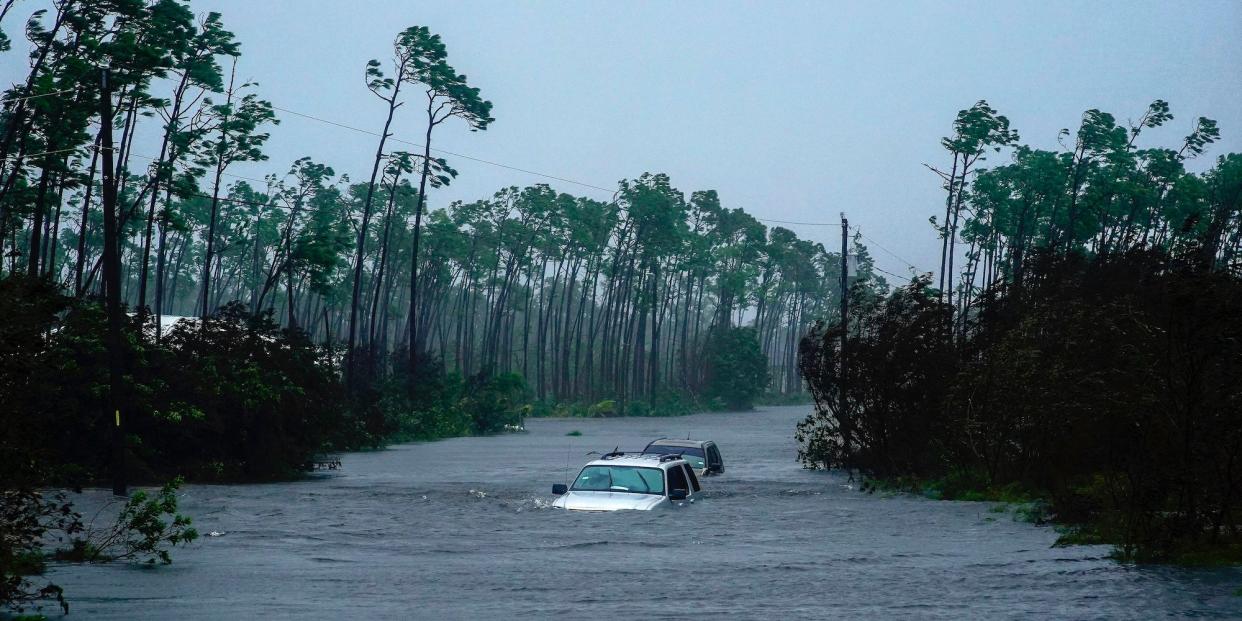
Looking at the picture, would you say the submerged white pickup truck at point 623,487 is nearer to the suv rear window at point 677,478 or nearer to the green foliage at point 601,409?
the suv rear window at point 677,478

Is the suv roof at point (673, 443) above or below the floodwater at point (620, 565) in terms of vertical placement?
above

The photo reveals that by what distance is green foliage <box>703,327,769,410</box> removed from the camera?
393 ft

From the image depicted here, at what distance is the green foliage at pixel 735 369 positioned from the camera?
11988 cm

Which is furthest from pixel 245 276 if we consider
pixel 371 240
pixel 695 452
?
pixel 695 452

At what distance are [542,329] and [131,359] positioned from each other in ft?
245

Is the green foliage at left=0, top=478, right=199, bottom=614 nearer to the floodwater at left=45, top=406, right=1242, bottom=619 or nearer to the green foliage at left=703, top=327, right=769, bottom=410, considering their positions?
the floodwater at left=45, top=406, right=1242, bottom=619

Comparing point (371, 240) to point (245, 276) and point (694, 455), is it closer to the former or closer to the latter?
point (245, 276)

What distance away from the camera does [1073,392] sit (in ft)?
65.8

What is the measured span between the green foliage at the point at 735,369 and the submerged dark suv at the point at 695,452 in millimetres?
85393

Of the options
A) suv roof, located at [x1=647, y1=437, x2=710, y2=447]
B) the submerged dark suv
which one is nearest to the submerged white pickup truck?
the submerged dark suv

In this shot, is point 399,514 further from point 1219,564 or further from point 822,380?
point 1219,564

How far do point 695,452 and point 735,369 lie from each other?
87.6 meters

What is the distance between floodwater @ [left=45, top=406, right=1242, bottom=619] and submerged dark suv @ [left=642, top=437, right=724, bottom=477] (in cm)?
114

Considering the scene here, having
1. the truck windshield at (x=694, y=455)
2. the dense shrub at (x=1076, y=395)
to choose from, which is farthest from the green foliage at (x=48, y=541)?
the truck windshield at (x=694, y=455)
